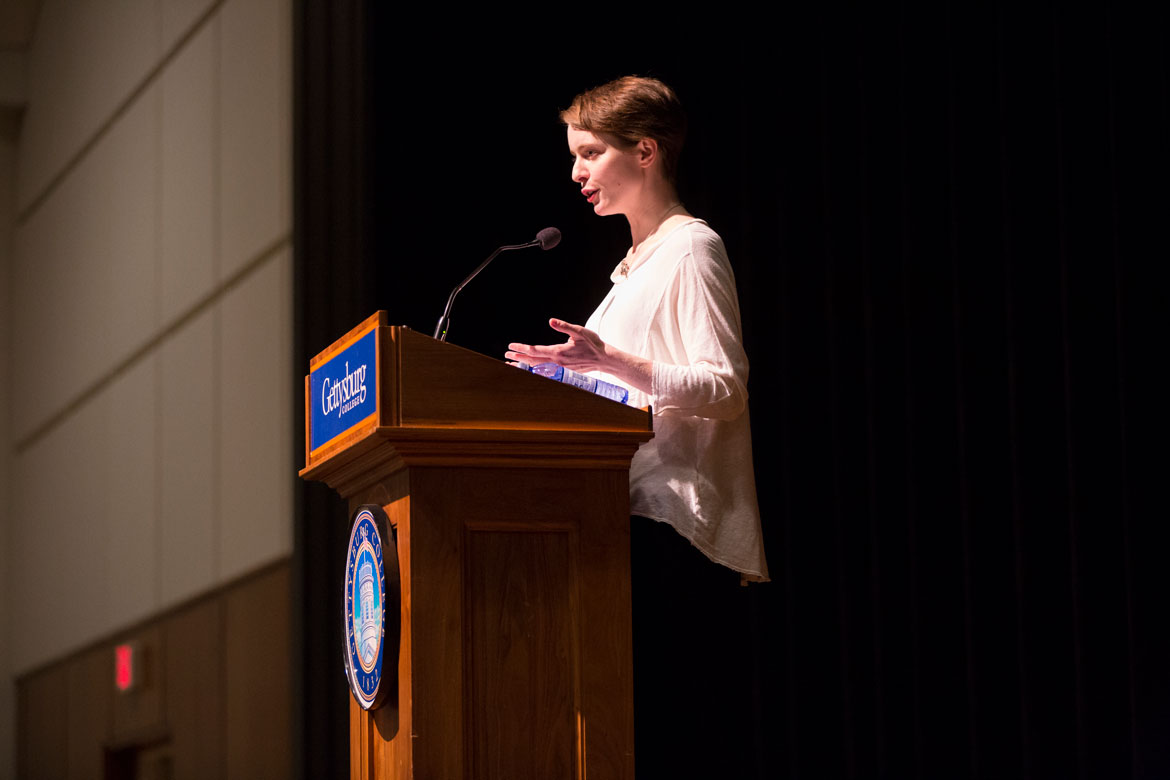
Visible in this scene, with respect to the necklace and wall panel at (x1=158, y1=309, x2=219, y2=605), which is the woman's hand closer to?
the necklace

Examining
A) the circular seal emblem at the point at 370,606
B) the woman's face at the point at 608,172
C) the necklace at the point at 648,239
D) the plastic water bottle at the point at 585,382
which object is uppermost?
the woman's face at the point at 608,172

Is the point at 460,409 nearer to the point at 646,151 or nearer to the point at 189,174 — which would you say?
the point at 646,151

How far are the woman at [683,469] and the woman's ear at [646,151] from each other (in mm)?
131

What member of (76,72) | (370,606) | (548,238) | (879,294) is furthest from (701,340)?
(76,72)

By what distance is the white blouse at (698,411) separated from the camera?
2.19 metres

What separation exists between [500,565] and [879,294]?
167 centimetres

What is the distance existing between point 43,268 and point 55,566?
4.67 feet

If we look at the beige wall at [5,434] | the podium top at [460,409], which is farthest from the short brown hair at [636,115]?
the beige wall at [5,434]

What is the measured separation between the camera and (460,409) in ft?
6.40

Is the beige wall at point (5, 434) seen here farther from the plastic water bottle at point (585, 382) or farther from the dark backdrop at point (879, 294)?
the plastic water bottle at point (585, 382)

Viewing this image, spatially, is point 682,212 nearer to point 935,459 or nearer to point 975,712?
point 935,459

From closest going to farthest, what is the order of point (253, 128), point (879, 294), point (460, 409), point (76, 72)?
point (460, 409)
point (879, 294)
point (253, 128)
point (76, 72)

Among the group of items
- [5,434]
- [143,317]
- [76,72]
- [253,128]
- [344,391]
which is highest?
[76,72]

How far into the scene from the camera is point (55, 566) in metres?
6.55
